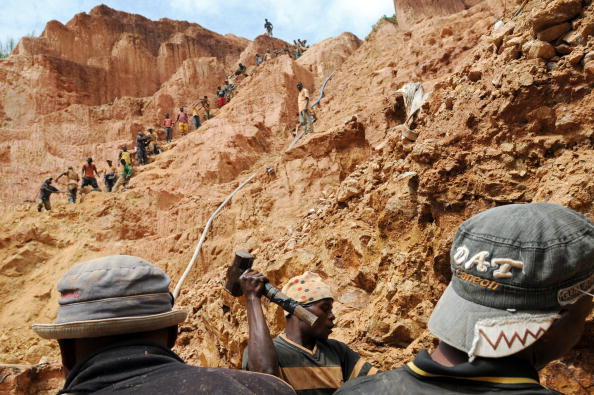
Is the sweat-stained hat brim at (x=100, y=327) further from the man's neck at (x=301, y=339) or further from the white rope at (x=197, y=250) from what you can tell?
the white rope at (x=197, y=250)

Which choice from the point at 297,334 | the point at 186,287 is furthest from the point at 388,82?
the point at 297,334

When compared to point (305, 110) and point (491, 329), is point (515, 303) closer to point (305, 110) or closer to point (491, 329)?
point (491, 329)

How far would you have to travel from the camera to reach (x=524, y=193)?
3.36 metres

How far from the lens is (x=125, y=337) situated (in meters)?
1.51

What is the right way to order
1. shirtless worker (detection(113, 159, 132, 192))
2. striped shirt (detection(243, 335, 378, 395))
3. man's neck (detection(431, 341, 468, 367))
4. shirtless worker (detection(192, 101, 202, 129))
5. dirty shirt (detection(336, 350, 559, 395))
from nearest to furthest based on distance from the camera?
dirty shirt (detection(336, 350, 559, 395)) < man's neck (detection(431, 341, 468, 367)) < striped shirt (detection(243, 335, 378, 395)) < shirtless worker (detection(113, 159, 132, 192)) < shirtless worker (detection(192, 101, 202, 129))

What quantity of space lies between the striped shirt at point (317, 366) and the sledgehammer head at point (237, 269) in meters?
0.42

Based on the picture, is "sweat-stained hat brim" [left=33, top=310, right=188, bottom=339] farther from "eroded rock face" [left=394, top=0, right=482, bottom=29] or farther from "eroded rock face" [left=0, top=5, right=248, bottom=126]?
"eroded rock face" [left=0, top=5, right=248, bottom=126]

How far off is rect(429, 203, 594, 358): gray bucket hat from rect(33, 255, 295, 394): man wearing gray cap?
0.66m

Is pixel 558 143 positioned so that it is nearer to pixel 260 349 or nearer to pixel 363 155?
pixel 260 349

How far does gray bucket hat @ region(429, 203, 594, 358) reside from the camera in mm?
1192

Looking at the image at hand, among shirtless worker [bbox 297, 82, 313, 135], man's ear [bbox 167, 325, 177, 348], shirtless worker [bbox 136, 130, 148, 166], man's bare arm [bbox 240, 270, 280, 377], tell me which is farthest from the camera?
shirtless worker [bbox 136, 130, 148, 166]

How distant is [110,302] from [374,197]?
397cm

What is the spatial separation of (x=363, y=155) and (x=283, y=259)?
3852mm

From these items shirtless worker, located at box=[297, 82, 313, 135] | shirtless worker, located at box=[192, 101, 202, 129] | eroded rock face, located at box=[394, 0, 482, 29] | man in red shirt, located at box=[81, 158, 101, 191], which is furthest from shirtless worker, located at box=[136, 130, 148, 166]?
eroded rock face, located at box=[394, 0, 482, 29]
